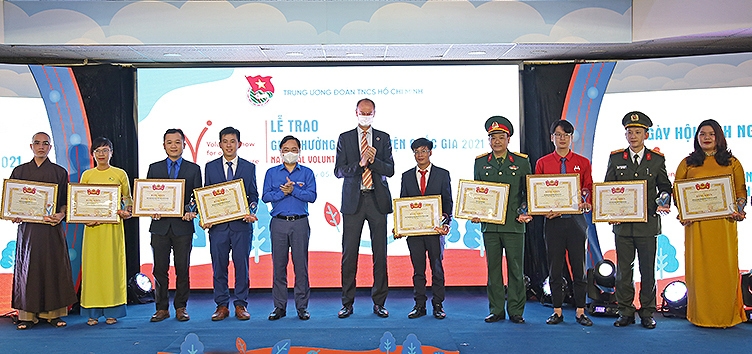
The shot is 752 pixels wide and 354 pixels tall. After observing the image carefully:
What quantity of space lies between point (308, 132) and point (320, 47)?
0.90 meters

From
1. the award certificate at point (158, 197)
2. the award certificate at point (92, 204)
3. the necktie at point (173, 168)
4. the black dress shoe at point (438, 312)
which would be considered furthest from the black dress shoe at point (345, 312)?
the award certificate at point (92, 204)

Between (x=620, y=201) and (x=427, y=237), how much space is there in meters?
1.53

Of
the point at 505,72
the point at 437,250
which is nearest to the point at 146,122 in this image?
the point at 437,250

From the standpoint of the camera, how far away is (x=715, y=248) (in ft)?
15.7

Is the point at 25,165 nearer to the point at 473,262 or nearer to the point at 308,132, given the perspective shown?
the point at 308,132

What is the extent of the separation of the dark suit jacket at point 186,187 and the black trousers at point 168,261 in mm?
43

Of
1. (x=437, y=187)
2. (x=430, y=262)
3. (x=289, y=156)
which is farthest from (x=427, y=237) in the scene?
(x=289, y=156)

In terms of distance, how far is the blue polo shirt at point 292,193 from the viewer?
511cm

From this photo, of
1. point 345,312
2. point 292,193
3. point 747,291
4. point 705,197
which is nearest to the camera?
point 705,197

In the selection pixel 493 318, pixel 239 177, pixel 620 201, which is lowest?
pixel 493 318

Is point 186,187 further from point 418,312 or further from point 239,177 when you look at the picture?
point 418,312

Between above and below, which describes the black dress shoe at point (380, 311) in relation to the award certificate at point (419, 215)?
below

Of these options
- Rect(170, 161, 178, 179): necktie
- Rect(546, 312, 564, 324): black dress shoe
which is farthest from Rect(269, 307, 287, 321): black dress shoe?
Rect(546, 312, 564, 324): black dress shoe

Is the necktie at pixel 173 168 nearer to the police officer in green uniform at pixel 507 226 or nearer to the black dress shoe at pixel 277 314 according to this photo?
the black dress shoe at pixel 277 314
